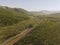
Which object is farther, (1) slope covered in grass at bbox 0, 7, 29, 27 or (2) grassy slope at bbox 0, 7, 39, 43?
(1) slope covered in grass at bbox 0, 7, 29, 27

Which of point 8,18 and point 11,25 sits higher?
point 8,18

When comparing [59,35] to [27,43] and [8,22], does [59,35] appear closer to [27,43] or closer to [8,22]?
[27,43]

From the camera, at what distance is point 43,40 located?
33.2 m

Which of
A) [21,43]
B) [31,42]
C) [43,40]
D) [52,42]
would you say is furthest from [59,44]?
[21,43]

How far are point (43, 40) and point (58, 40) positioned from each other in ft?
11.7

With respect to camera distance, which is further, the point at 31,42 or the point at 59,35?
the point at 59,35

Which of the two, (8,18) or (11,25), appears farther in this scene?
(8,18)

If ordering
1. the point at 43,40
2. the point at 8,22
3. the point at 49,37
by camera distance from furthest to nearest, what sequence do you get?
1. the point at 8,22
2. the point at 49,37
3. the point at 43,40

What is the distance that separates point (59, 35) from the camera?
37.7 meters

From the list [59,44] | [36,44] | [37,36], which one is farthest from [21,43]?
[59,44]

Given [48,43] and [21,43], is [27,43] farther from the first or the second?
[48,43]

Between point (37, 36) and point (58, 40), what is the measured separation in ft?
17.0

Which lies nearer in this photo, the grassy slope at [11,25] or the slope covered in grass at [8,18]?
the grassy slope at [11,25]

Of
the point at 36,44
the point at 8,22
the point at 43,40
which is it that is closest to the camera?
→ the point at 36,44
